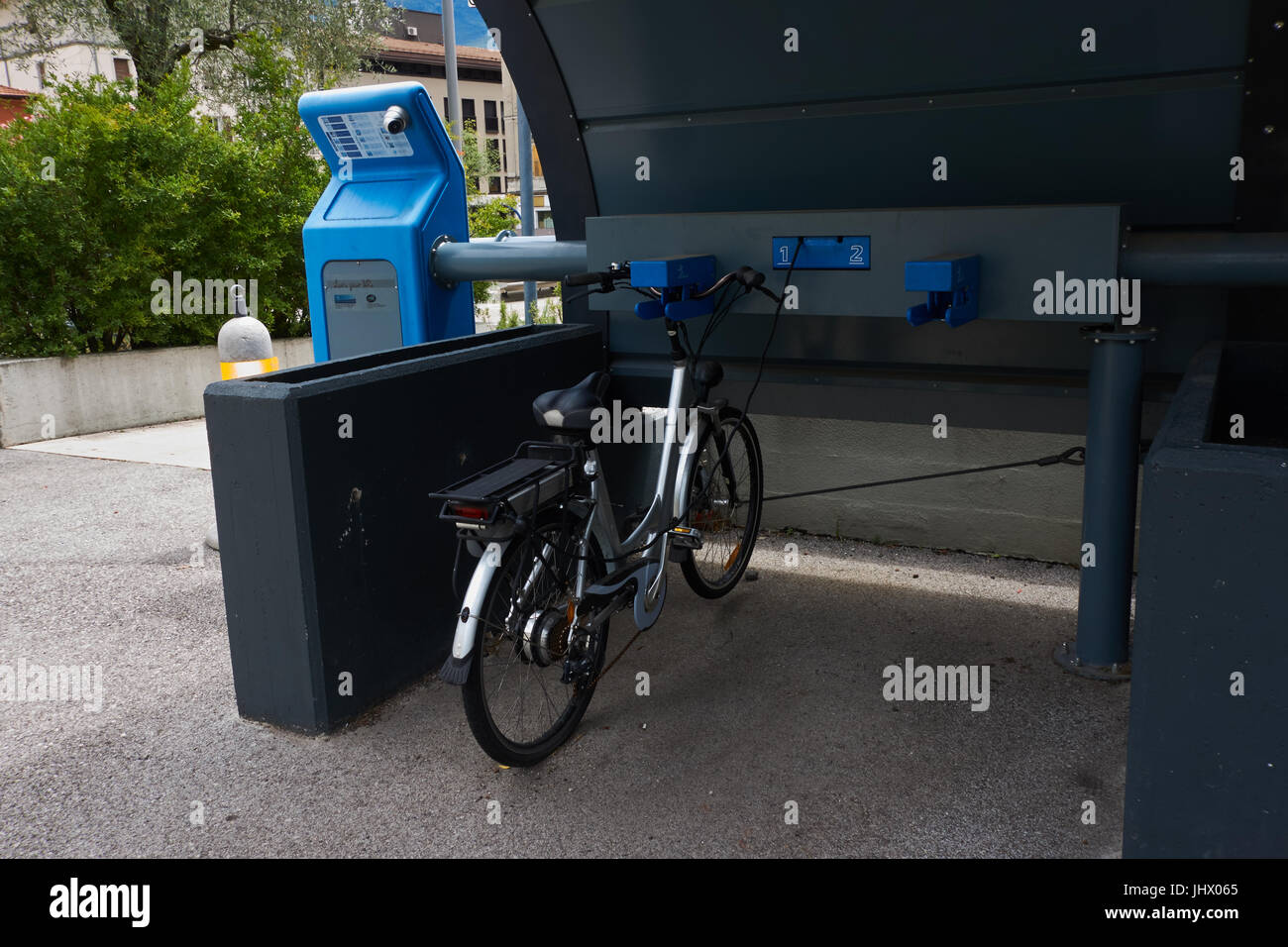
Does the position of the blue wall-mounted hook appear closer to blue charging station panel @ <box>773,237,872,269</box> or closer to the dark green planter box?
blue charging station panel @ <box>773,237,872,269</box>

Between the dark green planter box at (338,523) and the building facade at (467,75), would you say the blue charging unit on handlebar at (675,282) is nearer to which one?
the dark green planter box at (338,523)

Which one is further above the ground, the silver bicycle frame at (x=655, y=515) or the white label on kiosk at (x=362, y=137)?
the white label on kiosk at (x=362, y=137)

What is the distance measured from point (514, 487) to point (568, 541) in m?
0.38

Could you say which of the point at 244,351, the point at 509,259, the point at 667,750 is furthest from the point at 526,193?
the point at 667,750

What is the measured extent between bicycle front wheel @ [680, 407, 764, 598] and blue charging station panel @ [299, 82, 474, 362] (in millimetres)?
1558

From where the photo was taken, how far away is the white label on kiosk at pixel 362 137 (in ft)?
17.0

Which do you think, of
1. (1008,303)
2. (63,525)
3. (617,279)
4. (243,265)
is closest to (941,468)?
(1008,303)

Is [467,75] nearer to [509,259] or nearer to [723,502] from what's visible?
[509,259]

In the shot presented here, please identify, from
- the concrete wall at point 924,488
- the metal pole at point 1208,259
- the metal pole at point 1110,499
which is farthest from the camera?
the concrete wall at point 924,488

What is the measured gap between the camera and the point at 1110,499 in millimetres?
3670

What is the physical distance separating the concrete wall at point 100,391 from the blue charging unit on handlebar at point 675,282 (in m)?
6.49

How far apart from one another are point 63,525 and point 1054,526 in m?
5.26

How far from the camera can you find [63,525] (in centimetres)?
615

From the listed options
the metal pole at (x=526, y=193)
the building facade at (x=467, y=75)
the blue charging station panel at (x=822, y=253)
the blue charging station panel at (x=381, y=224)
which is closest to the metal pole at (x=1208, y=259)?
the blue charging station panel at (x=822, y=253)
